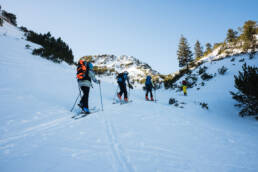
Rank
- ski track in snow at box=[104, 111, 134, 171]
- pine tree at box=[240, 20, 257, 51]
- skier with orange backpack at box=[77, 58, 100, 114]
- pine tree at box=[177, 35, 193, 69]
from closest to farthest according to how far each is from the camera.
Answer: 1. ski track in snow at box=[104, 111, 134, 171]
2. skier with orange backpack at box=[77, 58, 100, 114]
3. pine tree at box=[240, 20, 257, 51]
4. pine tree at box=[177, 35, 193, 69]

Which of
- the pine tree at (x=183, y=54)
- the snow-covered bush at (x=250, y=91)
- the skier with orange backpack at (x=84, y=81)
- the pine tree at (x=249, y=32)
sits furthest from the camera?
the pine tree at (x=183, y=54)

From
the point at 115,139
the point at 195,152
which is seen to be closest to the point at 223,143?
the point at 195,152

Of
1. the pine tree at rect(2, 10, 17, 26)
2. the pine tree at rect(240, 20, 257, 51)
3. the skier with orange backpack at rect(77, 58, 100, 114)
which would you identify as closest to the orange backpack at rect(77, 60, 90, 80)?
the skier with orange backpack at rect(77, 58, 100, 114)

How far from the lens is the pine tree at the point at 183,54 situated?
30188 mm

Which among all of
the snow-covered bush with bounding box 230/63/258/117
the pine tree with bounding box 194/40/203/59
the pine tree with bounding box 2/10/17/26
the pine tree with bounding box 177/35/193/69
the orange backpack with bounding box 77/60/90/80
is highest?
the pine tree with bounding box 2/10/17/26

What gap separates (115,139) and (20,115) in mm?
3370

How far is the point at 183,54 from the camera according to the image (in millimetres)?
30609

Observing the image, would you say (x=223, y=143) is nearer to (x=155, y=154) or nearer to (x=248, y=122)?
(x=155, y=154)

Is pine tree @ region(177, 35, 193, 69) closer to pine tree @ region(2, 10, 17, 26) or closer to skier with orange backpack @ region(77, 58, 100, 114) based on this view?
skier with orange backpack @ region(77, 58, 100, 114)

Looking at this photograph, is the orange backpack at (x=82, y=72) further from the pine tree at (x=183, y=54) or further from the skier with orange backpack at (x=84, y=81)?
the pine tree at (x=183, y=54)

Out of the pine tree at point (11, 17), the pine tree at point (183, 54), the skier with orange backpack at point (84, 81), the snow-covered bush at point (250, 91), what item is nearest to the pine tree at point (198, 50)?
the pine tree at point (183, 54)

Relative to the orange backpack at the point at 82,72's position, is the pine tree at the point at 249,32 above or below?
Result: above

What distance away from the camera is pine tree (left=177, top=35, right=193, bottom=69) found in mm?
30188

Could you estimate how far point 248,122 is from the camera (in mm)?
4988
